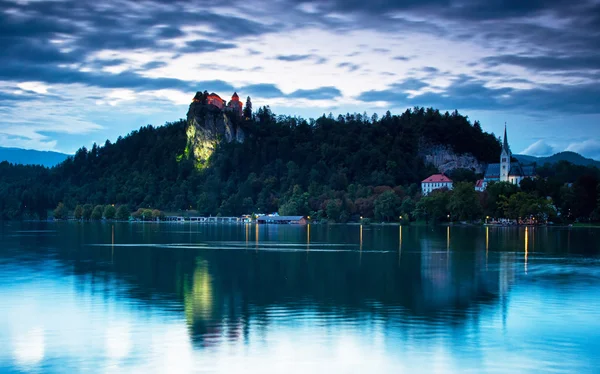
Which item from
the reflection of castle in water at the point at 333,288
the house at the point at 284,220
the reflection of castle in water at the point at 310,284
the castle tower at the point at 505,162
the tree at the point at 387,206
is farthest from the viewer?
the castle tower at the point at 505,162

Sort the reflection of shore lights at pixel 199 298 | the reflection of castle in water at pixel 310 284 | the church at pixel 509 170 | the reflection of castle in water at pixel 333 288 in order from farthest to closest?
the church at pixel 509 170 < the reflection of castle in water at pixel 310 284 < the reflection of shore lights at pixel 199 298 < the reflection of castle in water at pixel 333 288

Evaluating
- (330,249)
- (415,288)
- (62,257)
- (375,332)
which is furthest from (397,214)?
(375,332)

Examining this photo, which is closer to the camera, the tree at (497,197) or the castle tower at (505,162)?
the tree at (497,197)

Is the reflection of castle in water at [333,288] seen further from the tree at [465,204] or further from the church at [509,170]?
the church at [509,170]

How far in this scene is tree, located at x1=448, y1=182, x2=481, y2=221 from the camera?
130m

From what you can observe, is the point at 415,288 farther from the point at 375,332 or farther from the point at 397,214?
the point at 397,214

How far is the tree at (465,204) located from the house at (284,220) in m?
47.3

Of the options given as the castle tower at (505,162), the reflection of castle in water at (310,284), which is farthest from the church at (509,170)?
the reflection of castle in water at (310,284)

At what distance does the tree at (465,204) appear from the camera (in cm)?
13050

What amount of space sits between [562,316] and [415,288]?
8.14 m

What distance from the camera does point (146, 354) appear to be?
18672 millimetres

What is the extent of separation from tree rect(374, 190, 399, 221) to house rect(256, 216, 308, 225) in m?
21.6

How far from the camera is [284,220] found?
174000mm

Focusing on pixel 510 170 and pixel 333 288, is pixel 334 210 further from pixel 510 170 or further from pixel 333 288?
pixel 333 288
